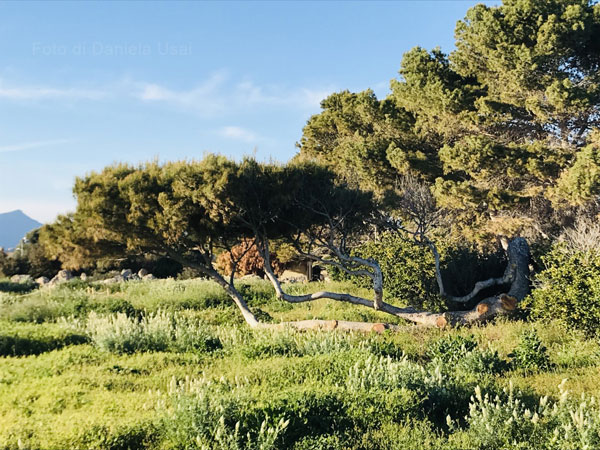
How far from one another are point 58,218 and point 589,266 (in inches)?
555

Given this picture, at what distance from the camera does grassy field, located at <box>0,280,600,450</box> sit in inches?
209

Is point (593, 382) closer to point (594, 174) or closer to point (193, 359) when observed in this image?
point (193, 359)

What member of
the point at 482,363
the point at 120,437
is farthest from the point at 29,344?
the point at 482,363

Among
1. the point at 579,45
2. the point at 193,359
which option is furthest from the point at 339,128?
the point at 193,359

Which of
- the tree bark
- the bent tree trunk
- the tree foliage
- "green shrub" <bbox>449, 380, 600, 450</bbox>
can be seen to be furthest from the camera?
the tree foliage

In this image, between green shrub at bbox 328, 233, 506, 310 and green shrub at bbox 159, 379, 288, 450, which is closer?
green shrub at bbox 159, 379, 288, 450

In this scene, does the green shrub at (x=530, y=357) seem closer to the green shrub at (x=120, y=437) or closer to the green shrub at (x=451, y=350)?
the green shrub at (x=451, y=350)

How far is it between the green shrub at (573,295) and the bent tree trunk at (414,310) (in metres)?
1.73

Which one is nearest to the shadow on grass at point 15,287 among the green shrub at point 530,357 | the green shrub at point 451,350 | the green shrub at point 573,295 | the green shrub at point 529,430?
the green shrub at point 451,350

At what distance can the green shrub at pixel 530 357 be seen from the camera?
343 inches

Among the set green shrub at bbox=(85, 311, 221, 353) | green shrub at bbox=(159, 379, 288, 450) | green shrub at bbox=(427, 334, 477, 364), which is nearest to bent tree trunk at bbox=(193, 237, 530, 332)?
green shrub at bbox=(85, 311, 221, 353)

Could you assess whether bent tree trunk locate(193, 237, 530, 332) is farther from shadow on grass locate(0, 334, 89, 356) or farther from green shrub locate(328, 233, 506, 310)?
shadow on grass locate(0, 334, 89, 356)

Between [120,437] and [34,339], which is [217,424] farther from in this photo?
[34,339]

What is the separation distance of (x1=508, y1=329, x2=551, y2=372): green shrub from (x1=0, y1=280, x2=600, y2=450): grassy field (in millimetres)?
24
